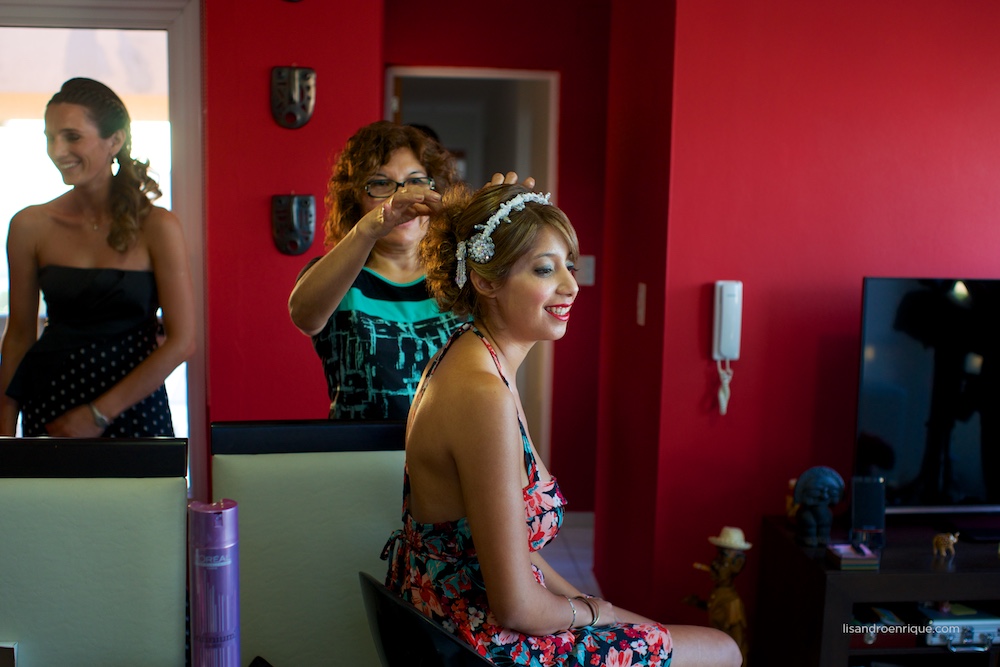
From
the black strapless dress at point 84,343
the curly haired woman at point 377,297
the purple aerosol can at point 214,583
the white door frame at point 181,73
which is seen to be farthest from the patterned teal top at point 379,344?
the white door frame at point 181,73

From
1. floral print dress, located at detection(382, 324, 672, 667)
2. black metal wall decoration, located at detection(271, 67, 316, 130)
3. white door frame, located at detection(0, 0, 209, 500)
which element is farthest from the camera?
white door frame, located at detection(0, 0, 209, 500)

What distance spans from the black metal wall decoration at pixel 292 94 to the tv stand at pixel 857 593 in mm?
2023

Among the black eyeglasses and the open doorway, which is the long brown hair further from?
the open doorway

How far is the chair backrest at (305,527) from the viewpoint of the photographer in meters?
1.46

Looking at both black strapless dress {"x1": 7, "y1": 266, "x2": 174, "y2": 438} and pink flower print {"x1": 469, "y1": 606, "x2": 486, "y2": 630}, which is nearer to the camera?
pink flower print {"x1": 469, "y1": 606, "x2": 486, "y2": 630}

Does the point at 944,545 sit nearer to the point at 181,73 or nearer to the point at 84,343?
the point at 84,343

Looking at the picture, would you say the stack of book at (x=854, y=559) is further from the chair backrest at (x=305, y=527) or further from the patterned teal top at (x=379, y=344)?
the chair backrest at (x=305, y=527)

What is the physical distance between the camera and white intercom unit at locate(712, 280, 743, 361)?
2.58m

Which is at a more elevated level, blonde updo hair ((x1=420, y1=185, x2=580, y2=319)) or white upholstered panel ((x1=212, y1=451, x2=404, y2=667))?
blonde updo hair ((x1=420, y1=185, x2=580, y2=319))

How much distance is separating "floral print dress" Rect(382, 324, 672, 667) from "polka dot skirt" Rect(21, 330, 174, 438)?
106 centimetres

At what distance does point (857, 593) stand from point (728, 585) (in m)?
0.38

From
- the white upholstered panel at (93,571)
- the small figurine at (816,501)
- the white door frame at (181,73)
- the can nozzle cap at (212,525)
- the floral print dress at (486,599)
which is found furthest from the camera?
the white door frame at (181,73)

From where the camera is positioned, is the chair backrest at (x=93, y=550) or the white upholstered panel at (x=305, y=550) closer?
the chair backrest at (x=93, y=550)

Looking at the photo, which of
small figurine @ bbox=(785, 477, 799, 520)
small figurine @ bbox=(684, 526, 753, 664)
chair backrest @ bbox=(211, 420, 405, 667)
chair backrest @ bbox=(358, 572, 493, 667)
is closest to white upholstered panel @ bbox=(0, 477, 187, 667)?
chair backrest @ bbox=(211, 420, 405, 667)
